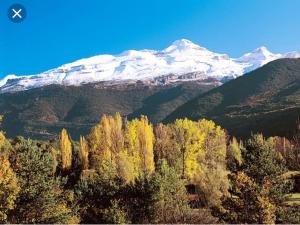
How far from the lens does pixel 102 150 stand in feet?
251

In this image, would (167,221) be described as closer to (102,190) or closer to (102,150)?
(102,190)

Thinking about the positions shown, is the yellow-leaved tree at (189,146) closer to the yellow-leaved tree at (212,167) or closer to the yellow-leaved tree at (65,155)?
the yellow-leaved tree at (212,167)

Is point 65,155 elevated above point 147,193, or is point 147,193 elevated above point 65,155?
point 65,155

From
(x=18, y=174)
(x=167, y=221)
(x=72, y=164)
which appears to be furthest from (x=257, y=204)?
(x=72, y=164)

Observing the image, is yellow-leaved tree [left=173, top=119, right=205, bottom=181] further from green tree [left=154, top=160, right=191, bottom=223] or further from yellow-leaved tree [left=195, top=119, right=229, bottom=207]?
green tree [left=154, top=160, right=191, bottom=223]

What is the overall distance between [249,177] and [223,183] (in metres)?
17.2

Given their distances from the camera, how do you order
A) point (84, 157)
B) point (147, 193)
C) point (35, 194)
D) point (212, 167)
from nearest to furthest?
point (35, 194) → point (147, 193) → point (212, 167) → point (84, 157)

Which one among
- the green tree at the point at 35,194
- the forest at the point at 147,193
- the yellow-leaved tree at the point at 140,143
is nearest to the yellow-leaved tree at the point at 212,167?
the forest at the point at 147,193

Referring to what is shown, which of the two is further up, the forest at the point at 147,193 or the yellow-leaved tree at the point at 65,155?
the yellow-leaved tree at the point at 65,155

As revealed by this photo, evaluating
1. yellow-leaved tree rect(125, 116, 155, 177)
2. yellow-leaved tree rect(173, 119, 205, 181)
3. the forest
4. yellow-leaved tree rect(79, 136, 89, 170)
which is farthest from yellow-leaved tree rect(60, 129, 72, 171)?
the forest

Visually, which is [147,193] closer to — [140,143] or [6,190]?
[6,190]

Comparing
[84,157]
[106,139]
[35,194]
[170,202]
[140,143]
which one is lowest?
[170,202]

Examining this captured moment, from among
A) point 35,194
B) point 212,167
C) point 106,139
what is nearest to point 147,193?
point 35,194

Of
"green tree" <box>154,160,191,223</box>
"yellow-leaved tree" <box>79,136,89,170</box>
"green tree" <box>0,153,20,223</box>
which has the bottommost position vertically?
"green tree" <box>154,160,191,223</box>
